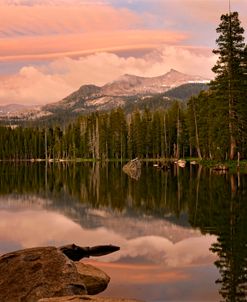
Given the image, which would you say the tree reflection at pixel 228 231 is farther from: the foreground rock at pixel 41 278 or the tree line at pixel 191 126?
the tree line at pixel 191 126

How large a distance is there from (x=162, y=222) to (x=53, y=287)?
49.4 ft

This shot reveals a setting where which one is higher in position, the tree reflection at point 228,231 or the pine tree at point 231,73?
the pine tree at point 231,73

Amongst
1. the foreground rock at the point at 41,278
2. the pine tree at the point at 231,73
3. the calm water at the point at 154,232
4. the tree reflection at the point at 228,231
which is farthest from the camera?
the pine tree at the point at 231,73

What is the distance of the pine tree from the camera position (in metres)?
70.2

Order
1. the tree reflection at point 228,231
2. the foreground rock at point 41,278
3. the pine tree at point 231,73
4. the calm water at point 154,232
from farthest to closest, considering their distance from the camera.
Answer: the pine tree at point 231,73 < the calm water at point 154,232 < the tree reflection at point 228,231 < the foreground rock at point 41,278

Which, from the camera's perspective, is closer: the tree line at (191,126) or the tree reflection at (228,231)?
the tree reflection at (228,231)

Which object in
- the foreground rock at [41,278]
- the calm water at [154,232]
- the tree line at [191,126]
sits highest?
the tree line at [191,126]

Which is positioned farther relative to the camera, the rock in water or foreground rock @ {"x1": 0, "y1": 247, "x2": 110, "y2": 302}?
the rock in water

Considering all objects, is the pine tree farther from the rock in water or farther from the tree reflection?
the rock in water

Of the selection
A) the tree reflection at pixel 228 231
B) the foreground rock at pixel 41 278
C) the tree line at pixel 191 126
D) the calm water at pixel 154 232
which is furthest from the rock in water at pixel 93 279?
the tree line at pixel 191 126

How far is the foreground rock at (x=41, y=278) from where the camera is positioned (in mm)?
13156

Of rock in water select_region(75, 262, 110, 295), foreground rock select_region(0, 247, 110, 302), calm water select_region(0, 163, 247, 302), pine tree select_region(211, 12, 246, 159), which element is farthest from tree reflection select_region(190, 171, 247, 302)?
pine tree select_region(211, 12, 246, 159)

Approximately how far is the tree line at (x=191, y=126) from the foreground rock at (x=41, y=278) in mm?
56356

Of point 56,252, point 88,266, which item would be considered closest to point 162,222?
point 88,266
